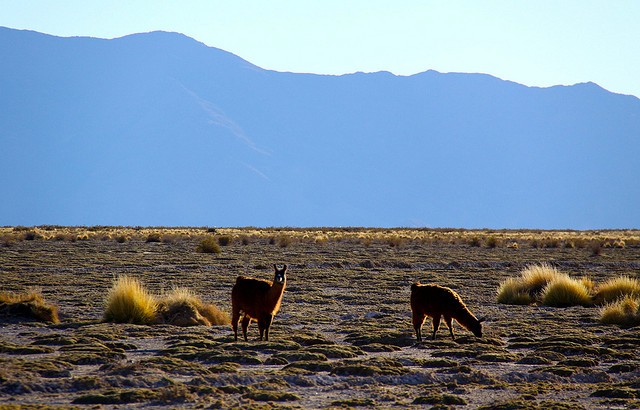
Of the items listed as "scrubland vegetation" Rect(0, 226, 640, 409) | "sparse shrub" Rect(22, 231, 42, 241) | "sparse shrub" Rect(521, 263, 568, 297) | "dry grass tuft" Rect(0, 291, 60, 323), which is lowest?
"scrubland vegetation" Rect(0, 226, 640, 409)

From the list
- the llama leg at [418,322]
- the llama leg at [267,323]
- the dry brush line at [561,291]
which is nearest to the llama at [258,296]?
the llama leg at [267,323]

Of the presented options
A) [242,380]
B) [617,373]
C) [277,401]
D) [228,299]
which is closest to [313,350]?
[242,380]

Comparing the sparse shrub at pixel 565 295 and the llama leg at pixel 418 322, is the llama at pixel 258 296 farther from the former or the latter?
the sparse shrub at pixel 565 295

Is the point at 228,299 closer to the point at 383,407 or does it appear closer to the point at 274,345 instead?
the point at 274,345

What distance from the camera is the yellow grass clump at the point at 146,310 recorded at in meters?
19.2

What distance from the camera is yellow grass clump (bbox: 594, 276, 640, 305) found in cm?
2369

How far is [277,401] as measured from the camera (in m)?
11.4

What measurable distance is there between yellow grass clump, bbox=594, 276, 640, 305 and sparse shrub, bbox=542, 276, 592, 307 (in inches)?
12.8

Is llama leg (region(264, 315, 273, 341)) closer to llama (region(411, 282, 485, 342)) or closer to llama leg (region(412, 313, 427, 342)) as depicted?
llama (region(411, 282, 485, 342))

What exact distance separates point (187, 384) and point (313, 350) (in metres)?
3.56

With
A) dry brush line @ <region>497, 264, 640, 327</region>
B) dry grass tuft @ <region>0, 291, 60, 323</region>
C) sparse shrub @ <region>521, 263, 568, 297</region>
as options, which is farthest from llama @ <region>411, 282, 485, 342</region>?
sparse shrub @ <region>521, 263, 568, 297</region>

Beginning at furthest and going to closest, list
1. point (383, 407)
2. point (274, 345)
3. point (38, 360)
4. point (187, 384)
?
point (274, 345) < point (38, 360) < point (187, 384) < point (383, 407)

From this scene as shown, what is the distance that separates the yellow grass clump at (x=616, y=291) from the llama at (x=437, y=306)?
27.0ft

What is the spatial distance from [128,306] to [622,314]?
11305 millimetres
